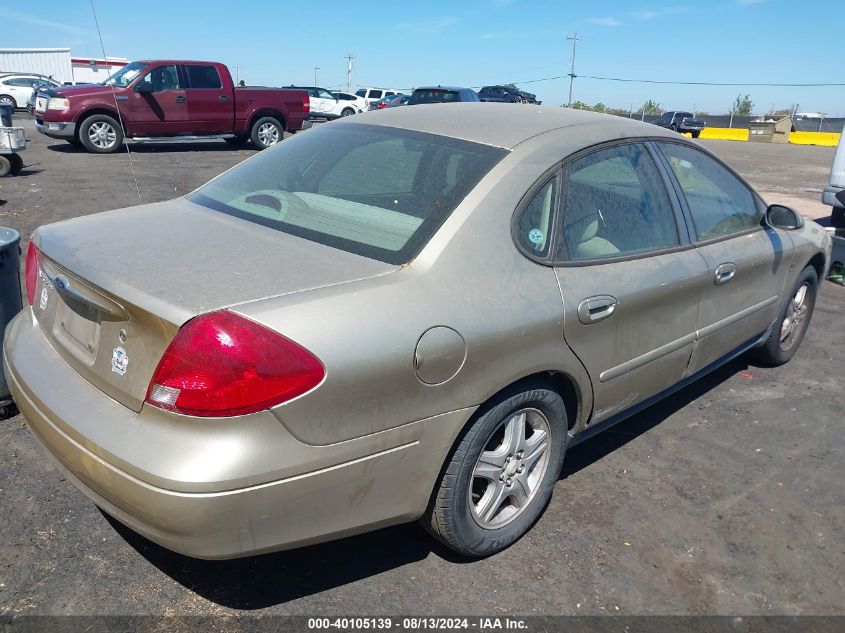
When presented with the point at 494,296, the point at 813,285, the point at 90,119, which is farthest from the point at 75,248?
the point at 90,119

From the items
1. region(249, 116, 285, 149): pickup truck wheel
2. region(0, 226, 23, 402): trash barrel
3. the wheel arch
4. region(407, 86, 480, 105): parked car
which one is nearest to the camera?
region(0, 226, 23, 402): trash barrel

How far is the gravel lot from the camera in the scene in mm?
2518

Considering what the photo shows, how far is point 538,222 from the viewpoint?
2732mm

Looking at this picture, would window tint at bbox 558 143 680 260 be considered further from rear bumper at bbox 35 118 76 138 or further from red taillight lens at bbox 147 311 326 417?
rear bumper at bbox 35 118 76 138

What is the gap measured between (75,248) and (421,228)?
123 cm

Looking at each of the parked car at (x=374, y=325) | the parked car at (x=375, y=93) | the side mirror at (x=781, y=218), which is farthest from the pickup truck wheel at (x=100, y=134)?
the parked car at (x=375, y=93)

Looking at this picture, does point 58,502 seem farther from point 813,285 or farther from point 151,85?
point 151,85

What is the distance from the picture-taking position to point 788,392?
4.51 metres

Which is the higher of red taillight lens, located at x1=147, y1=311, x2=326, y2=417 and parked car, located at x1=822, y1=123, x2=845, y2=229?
red taillight lens, located at x1=147, y1=311, x2=326, y2=417

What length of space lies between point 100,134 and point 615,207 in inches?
577

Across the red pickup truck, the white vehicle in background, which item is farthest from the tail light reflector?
the white vehicle in background

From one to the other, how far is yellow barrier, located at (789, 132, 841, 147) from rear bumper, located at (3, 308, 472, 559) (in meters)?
41.1

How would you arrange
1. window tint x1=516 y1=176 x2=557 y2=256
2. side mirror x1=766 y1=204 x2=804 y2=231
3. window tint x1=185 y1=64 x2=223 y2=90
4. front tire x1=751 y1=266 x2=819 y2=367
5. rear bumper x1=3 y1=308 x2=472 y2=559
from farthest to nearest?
window tint x1=185 y1=64 x2=223 y2=90 < front tire x1=751 y1=266 x2=819 y2=367 < side mirror x1=766 y1=204 x2=804 y2=231 < window tint x1=516 y1=176 x2=557 y2=256 < rear bumper x1=3 y1=308 x2=472 y2=559

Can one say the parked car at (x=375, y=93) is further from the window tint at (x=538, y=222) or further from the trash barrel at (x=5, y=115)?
the window tint at (x=538, y=222)
